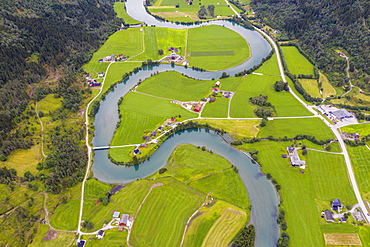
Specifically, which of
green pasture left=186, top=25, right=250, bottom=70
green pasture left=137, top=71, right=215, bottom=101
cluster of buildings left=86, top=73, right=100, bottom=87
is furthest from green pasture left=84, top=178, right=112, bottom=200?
green pasture left=186, top=25, right=250, bottom=70

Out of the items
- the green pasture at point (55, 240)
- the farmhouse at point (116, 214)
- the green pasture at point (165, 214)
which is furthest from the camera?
the farmhouse at point (116, 214)

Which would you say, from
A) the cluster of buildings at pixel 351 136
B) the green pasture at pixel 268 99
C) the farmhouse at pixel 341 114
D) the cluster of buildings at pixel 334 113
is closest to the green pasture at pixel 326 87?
the cluster of buildings at pixel 334 113

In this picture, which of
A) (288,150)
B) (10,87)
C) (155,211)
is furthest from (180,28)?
(155,211)

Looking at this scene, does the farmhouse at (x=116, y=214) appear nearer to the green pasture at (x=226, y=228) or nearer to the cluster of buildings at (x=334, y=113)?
the green pasture at (x=226, y=228)

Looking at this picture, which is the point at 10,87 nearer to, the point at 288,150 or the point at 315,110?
the point at 288,150

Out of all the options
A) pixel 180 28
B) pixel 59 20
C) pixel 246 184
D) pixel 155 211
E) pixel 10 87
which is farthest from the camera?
pixel 180 28

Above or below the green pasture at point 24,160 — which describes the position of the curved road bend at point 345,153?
above
